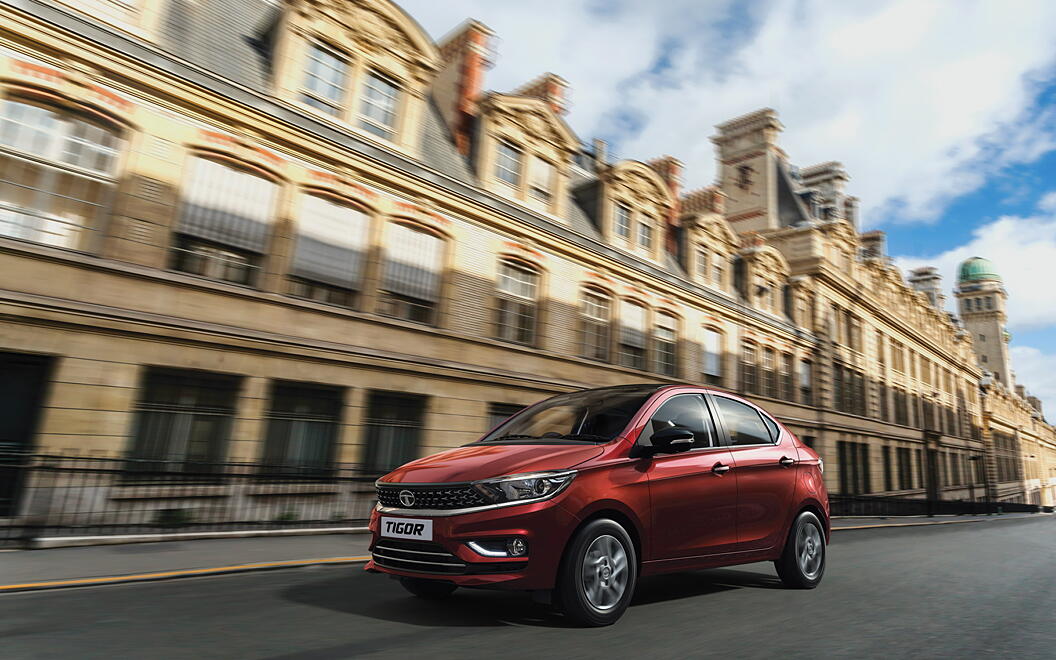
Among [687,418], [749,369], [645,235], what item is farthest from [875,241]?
[687,418]

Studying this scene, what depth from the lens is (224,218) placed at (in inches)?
437

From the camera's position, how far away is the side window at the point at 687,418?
5046 mm

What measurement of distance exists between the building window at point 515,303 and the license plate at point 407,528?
36.4ft

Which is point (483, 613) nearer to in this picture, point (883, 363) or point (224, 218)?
point (224, 218)

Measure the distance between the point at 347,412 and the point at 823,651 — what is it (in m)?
10.0

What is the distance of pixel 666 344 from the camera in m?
21.2

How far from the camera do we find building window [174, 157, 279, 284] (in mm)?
10680

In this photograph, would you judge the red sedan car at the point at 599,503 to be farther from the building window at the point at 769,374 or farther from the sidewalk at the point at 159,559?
the building window at the point at 769,374

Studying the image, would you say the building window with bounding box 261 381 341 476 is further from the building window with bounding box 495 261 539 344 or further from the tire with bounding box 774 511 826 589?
the tire with bounding box 774 511 826 589

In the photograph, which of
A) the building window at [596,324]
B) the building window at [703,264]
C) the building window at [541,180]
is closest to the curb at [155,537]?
the building window at [596,324]

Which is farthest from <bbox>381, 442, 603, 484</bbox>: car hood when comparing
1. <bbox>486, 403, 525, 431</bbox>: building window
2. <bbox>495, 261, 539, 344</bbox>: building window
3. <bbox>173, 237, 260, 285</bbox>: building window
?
<bbox>495, 261, 539, 344</bbox>: building window

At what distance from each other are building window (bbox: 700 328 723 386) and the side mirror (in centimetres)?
1863

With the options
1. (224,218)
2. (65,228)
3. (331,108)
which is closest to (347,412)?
(224,218)

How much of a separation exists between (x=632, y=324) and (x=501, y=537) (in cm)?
1632
